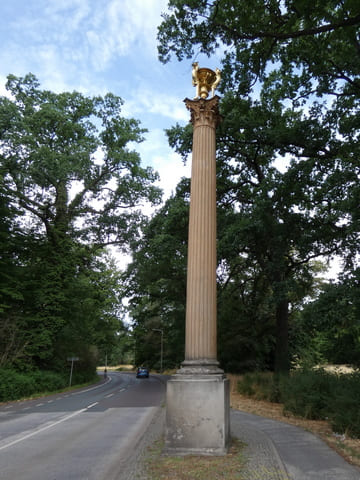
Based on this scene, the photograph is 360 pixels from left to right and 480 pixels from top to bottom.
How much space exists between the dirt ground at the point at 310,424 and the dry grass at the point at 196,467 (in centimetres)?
205

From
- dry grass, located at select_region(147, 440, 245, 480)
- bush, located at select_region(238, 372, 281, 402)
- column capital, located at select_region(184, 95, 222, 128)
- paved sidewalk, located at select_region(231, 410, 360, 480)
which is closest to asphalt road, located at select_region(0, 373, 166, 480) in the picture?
dry grass, located at select_region(147, 440, 245, 480)

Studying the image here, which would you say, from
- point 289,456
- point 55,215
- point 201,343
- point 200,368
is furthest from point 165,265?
point 289,456

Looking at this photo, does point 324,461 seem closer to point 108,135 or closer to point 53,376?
point 53,376

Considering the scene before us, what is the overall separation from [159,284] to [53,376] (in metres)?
10.6

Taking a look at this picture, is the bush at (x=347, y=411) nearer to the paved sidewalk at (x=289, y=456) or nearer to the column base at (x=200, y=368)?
the paved sidewalk at (x=289, y=456)

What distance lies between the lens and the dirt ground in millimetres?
6963

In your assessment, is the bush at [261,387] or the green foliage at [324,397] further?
the bush at [261,387]

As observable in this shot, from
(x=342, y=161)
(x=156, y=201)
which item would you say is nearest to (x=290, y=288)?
(x=342, y=161)

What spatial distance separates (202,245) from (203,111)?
3332 mm

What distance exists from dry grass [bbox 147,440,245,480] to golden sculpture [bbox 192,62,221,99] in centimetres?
771

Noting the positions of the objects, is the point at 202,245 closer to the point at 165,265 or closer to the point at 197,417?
the point at 197,417

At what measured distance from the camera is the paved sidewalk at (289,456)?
541 cm

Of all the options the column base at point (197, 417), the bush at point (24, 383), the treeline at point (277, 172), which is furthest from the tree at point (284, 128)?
the bush at point (24, 383)

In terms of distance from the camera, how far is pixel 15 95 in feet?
84.0
